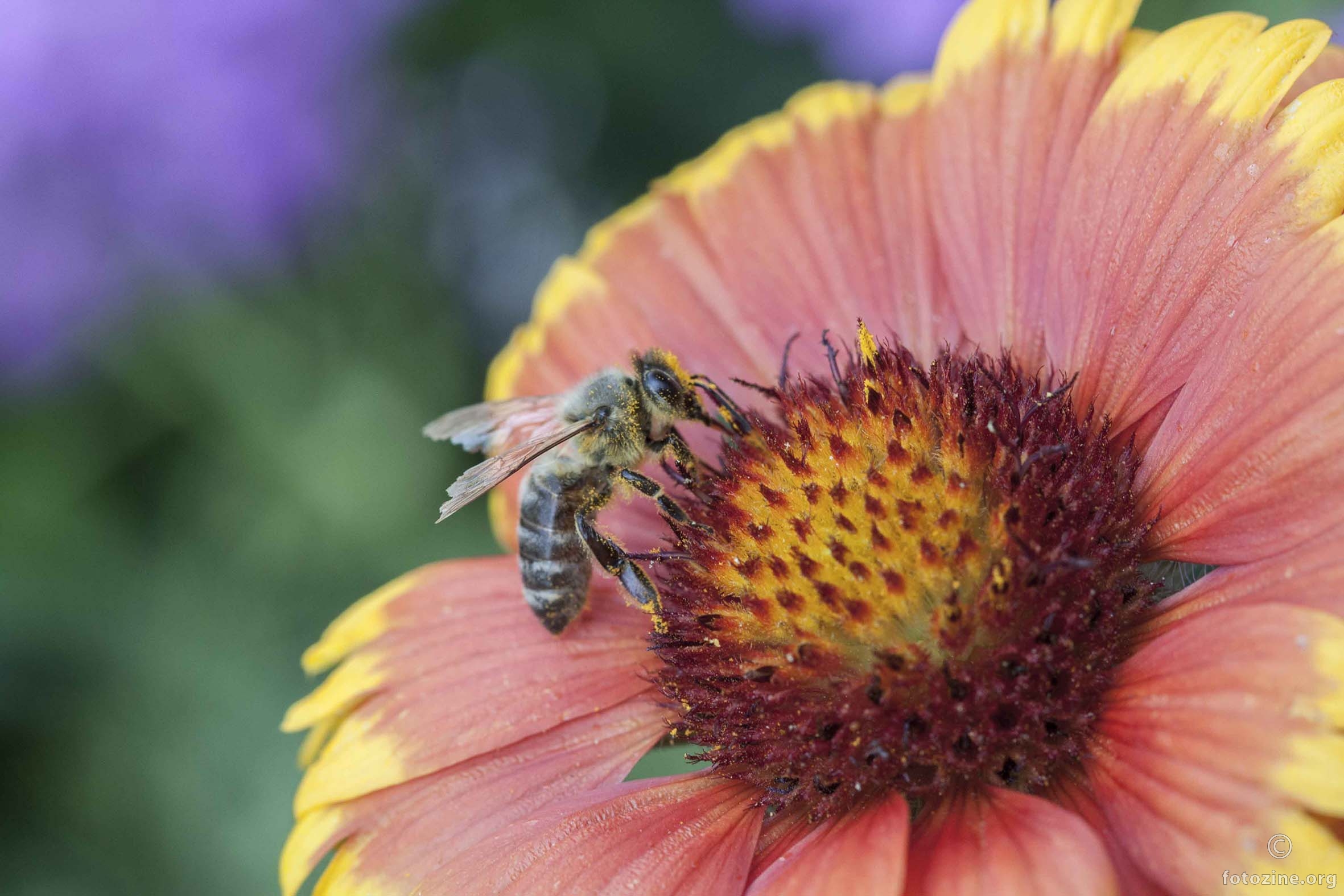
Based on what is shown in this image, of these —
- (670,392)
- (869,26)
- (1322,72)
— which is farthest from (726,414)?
(869,26)

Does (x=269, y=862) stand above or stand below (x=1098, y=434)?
below

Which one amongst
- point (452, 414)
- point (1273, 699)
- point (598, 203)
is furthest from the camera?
point (598, 203)

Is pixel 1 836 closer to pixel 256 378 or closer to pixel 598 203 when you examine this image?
pixel 256 378

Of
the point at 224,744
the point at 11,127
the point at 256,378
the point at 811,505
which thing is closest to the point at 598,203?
the point at 256,378

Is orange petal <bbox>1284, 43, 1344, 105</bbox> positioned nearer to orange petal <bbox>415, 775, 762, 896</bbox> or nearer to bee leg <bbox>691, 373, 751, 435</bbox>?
bee leg <bbox>691, 373, 751, 435</bbox>

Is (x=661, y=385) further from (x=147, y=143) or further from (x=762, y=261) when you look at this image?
(x=147, y=143)

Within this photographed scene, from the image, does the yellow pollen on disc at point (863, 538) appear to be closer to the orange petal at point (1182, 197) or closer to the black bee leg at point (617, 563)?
the black bee leg at point (617, 563)

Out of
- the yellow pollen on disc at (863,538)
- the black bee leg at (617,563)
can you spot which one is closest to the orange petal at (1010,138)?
the yellow pollen on disc at (863,538)
